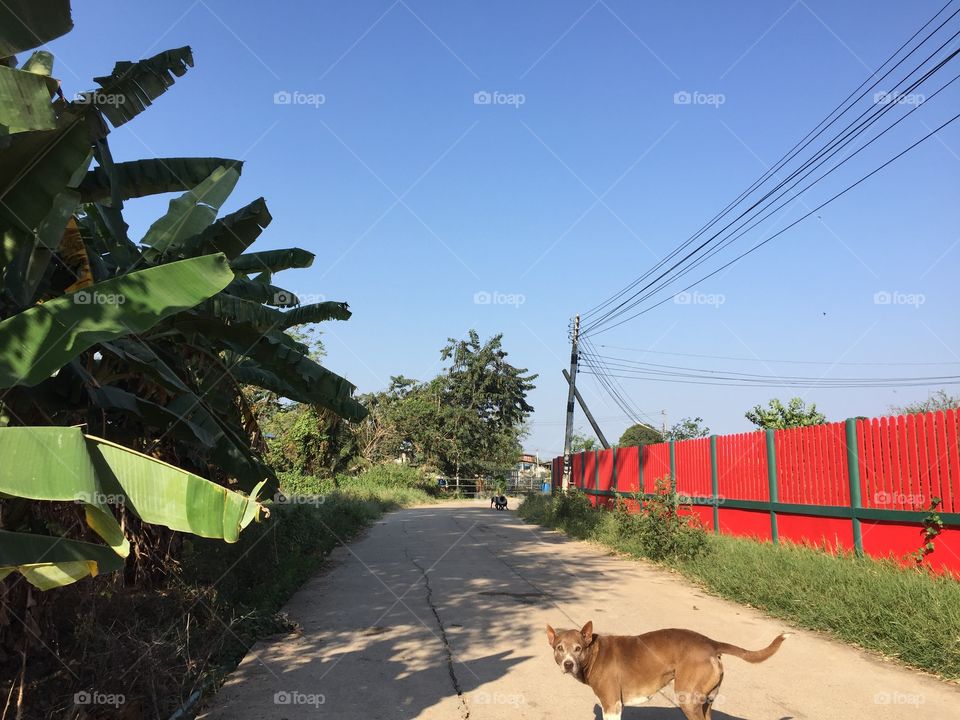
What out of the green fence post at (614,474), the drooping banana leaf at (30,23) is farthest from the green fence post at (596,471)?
the drooping banana leaf at (30,23)

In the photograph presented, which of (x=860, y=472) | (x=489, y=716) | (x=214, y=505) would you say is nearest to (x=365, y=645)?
(x=489, y=716)

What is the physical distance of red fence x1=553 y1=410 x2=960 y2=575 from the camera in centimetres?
826

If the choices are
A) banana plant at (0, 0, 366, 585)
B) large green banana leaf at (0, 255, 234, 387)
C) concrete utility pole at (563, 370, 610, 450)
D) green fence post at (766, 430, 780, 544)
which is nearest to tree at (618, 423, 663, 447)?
concrete utility pole at (563, 370, 610, 450)

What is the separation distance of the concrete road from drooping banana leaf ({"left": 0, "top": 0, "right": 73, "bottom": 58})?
4618 mm

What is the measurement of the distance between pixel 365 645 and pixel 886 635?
16.9ft

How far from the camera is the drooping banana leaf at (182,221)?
6324 millimetres

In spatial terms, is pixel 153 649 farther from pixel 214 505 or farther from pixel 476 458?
pixel 476 458

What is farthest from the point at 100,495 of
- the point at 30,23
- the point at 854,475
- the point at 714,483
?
the point at 714,483

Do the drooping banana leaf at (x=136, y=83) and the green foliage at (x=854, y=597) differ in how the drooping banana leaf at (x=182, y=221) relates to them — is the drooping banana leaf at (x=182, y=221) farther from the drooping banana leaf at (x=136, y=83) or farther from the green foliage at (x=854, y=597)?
the green foliage at (x=854, y=597)

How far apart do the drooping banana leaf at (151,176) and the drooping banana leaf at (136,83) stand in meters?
0.48

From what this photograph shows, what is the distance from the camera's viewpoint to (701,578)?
1061cm

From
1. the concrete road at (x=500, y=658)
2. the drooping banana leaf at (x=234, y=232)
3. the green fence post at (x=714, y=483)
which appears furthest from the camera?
the green fence post at (x=714, y=483)

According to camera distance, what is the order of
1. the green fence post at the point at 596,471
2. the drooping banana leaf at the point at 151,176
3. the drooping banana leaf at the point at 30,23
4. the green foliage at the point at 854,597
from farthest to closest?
the green fence post at the point at 596,471, the drooping banana leaf at the point at 151,176, the green foliage at the point at 854,597, the drooping banana leaf at the point at 30,23

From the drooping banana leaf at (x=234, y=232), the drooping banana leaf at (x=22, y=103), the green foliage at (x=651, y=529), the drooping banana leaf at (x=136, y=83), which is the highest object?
the drooping banana leaf at (x=136, y=83)
